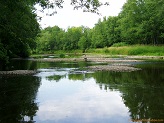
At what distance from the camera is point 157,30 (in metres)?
80.6

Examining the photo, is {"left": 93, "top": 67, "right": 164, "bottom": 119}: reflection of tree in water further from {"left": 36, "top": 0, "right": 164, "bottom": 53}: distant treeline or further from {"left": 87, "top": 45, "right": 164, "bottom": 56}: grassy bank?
{"left": 87, "top": 45, "right": 164, "bottom": 56}: grassy bank

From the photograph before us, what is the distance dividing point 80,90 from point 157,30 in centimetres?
6744

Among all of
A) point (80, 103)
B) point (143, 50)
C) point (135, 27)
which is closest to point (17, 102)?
point (80, 103)

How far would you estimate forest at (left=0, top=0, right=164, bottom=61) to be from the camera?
18969mm

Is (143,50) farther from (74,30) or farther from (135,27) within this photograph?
(74,30)

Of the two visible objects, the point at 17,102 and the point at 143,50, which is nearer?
the point at 17,102

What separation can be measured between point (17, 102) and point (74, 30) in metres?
144

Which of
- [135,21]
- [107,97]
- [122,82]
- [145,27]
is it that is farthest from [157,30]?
[107,97]

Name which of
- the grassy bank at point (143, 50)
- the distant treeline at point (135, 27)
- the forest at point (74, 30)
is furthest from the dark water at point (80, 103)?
the grassy bank at point (143, 50)

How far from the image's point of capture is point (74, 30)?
15675 centimetres

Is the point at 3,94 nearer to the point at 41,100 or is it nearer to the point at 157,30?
the point at 41,100

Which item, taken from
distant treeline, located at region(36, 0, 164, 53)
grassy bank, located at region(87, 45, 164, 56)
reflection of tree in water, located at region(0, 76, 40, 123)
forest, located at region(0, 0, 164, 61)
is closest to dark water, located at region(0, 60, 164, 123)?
reflection of tree in water, located at region(0, 76, 40, 123)

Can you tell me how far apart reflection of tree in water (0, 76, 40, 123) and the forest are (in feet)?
10.4

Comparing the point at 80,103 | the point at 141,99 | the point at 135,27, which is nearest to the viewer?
the point at 80,103
